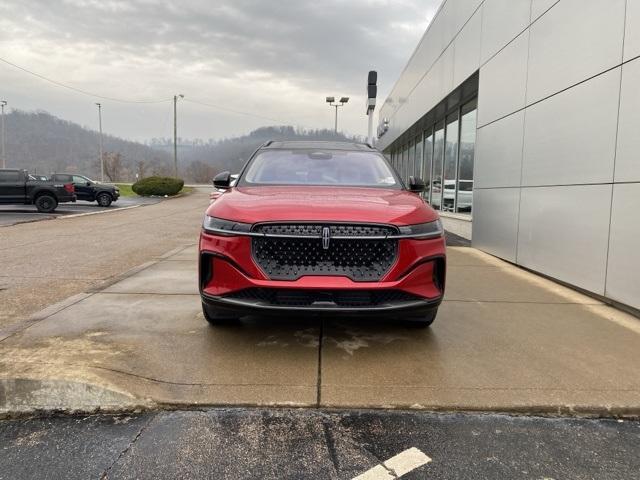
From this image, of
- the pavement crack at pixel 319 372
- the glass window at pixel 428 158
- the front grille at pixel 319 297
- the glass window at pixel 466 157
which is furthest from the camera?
the glass window at pixel 428 158

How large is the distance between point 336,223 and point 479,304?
8.64ft

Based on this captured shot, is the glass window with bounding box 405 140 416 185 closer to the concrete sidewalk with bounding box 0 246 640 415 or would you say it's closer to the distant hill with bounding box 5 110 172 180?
the concrete sidewalk with bounding box 0 246 640 415

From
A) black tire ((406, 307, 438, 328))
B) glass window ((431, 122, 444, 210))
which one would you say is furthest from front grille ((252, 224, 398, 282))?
glass window ((431, 122, 444, 210))

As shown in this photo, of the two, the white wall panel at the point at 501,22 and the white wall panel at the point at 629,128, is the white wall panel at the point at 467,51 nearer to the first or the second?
the white wall panel at the point at 501,22

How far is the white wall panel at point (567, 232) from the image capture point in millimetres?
5488

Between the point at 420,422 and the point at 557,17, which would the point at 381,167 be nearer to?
the point at 420,422

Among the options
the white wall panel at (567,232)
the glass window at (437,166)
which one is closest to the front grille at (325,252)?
the white wall panel at (567,232)

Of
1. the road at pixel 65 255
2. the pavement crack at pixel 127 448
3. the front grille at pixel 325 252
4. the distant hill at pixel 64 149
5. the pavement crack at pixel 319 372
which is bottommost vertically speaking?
the pavement crack at pixel 127 448

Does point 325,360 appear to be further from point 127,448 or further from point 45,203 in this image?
point 45,203

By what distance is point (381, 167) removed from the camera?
5.05m

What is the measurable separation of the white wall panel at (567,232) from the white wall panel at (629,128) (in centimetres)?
33

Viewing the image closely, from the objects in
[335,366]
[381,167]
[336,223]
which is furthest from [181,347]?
[381,167]

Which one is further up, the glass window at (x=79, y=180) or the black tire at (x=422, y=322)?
the glass window at (x=79, y=180)

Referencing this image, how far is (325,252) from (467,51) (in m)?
8.82
